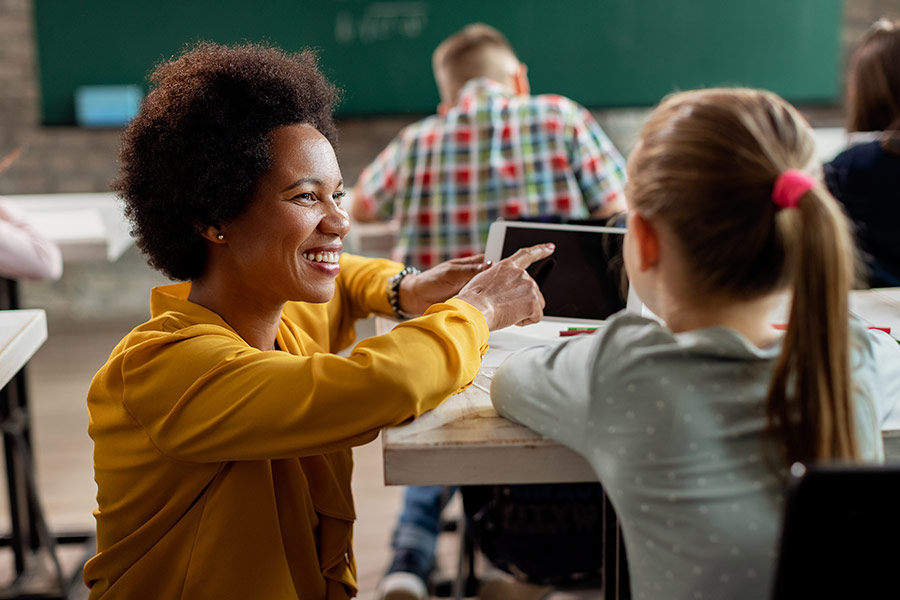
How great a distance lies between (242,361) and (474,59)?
6.80 ft

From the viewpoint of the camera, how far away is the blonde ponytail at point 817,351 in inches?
34.0

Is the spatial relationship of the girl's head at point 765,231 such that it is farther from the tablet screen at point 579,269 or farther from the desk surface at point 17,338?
the desk surface at point 17,338

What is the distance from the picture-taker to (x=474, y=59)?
2961mm

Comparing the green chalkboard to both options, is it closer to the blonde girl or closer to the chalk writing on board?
the chalk writing on board

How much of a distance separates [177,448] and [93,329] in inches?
159

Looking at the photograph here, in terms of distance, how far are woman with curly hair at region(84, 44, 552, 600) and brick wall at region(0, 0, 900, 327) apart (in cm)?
351

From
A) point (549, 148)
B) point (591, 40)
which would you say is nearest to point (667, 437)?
point (549, 148)

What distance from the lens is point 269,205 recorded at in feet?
4.03

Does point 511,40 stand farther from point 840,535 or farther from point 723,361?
point 840,535

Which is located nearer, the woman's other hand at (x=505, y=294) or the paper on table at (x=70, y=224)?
the woman's other hand at (x=505, y=294)

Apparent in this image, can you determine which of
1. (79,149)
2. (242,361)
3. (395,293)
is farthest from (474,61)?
(79,149)

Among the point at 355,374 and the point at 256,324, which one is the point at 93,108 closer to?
the point at 256,324

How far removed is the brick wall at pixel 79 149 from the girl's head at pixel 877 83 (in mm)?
2373

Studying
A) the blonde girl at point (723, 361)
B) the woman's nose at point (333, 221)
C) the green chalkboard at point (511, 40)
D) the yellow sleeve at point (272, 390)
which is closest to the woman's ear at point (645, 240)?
the blonde girl at point (723, 361)
